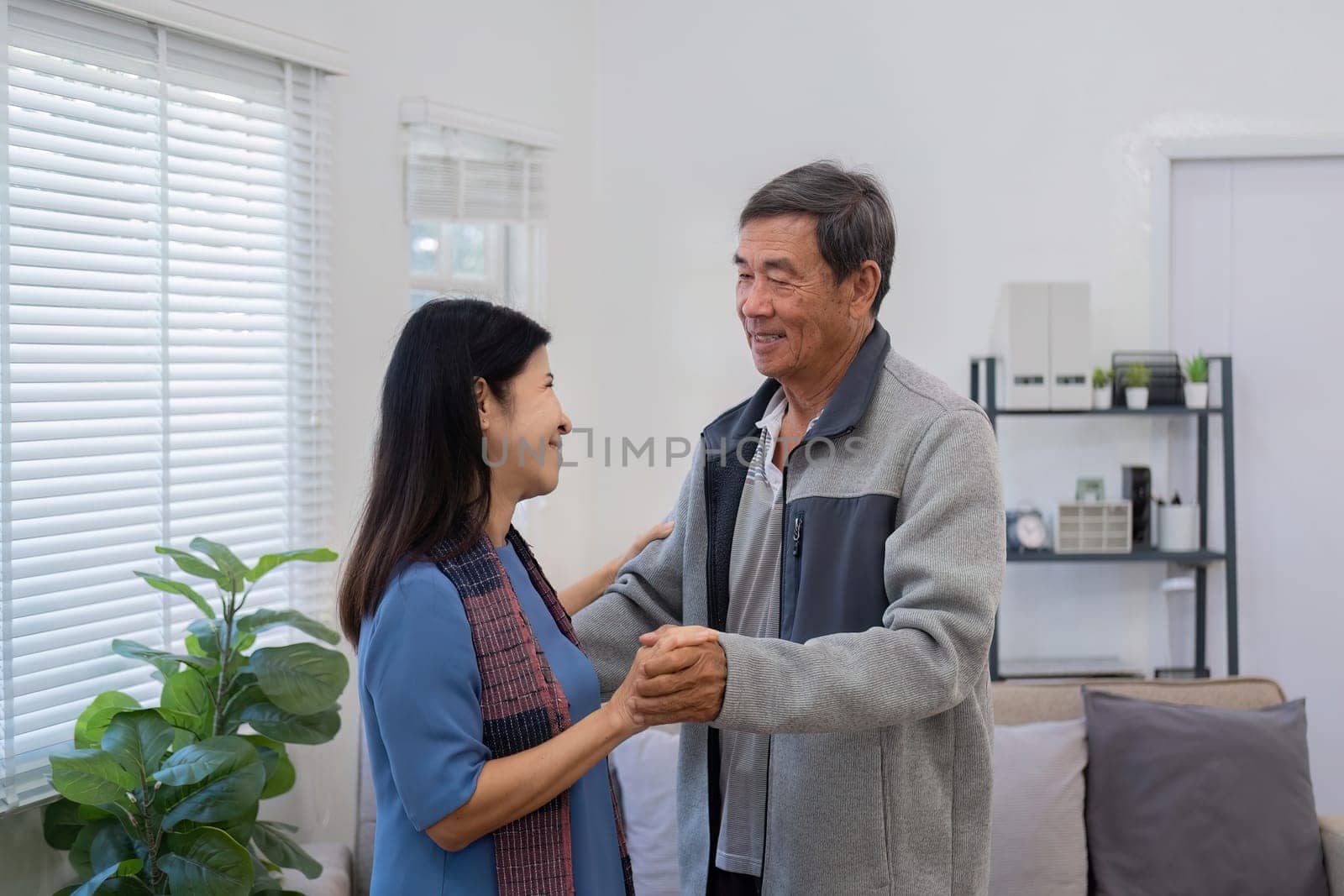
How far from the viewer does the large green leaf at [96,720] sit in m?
2.20

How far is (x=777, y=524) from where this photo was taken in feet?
5.53

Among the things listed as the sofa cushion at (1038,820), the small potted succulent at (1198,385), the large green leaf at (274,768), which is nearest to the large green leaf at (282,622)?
the large green leaf at (274,768)

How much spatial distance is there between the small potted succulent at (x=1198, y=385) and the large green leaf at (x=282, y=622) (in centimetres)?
267

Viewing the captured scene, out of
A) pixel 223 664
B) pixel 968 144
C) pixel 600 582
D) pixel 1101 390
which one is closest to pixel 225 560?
pixel 223 664

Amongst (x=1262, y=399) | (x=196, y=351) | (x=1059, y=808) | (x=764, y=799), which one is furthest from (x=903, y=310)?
(x=764, y=799)

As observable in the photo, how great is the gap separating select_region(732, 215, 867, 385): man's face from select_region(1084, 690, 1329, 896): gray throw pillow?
4.97ft

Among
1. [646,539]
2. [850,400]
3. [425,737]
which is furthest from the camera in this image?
[646,539]

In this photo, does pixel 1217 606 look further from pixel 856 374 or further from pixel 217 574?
pixel 217 574

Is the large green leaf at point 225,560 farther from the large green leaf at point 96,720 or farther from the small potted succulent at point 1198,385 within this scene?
the small potted succulent at point 1198,385

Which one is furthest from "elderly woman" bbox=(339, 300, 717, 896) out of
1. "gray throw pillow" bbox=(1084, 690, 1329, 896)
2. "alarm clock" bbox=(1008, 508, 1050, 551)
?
"alarm clock" bbox=(1008, 508, 1050, 551)

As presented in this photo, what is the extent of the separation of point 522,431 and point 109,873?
1.22 metres

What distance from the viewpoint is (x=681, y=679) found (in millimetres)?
1350

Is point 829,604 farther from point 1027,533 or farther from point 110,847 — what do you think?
point 1027,533

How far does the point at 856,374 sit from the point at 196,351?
1694 mm
